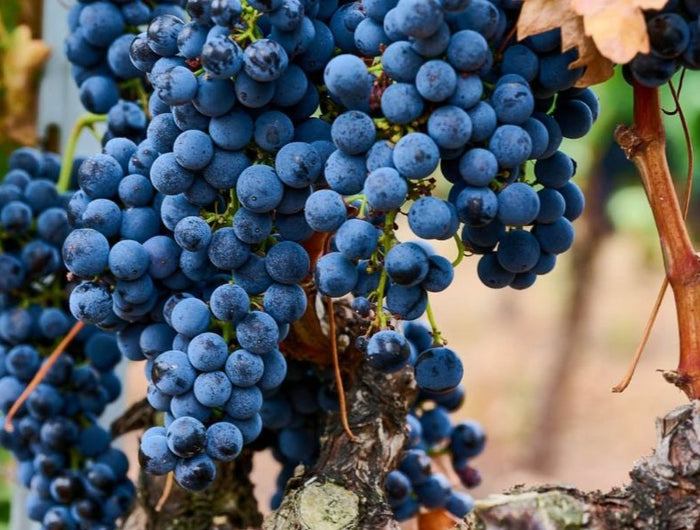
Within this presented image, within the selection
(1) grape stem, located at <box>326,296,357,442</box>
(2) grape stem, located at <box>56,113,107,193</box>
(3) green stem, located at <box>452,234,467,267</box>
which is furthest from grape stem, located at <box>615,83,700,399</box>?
(2) grape stem, located at <box>56,113,107,193</box>

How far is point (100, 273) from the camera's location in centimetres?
73

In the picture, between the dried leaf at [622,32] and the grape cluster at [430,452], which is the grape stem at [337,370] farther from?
the dried leaf at [622,32]

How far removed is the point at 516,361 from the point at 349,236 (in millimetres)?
5705

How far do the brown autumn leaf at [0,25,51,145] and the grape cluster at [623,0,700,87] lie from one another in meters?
0.92

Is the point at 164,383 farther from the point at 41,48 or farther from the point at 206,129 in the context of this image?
the point at 41,48

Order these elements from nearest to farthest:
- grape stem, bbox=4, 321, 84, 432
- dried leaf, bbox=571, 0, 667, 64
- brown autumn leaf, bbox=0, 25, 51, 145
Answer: dried leaf, bbox=571, 0, 667, 64, grape stem, bbox=4, 321, 84, 432, brown autumn leaf, bbox=0, 25, 51, 145

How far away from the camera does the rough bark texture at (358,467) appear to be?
0.78m

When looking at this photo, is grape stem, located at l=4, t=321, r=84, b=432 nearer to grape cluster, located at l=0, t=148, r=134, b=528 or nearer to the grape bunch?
grape cluster, located at l=0, t=148, r=134, b=528

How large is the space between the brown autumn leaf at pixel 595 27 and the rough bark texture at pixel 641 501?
26 centimetres

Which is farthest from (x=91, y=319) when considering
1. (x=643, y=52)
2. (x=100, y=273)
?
(x=643, y=52)

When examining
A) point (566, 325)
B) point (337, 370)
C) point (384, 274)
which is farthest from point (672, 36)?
point (566, 325)

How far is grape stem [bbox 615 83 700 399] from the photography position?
2.22 feet

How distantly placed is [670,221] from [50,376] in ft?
2.32

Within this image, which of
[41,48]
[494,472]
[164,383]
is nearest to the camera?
[164,383]
